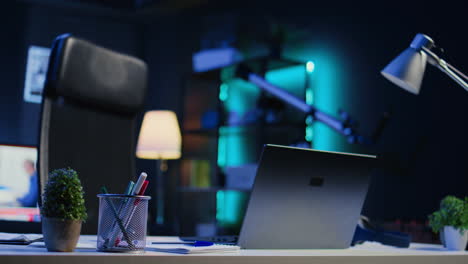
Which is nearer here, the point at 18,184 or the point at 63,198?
the point at 63,198

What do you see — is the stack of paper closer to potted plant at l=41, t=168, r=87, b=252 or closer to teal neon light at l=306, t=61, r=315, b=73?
potted plant at l=41, t=168, r=87, b=252

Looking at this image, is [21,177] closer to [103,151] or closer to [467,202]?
[103,151]

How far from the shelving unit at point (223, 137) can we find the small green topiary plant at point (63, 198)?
8.77 feet

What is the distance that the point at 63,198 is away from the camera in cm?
107

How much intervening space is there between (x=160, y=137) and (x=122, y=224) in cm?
326

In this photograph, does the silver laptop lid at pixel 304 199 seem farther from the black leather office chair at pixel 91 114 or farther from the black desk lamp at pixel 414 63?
the black leather office chair at pixel 91 114

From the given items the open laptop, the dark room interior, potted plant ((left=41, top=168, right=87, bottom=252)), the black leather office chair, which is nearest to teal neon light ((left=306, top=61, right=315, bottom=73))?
the dark room interior

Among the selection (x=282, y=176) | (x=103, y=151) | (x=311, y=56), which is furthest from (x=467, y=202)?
(x=311, y=56)

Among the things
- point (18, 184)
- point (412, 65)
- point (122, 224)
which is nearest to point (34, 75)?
point (18, 184)

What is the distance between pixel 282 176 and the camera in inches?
51.3

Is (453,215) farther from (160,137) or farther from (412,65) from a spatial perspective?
(160,137)

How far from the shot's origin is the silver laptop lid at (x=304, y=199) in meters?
1.29

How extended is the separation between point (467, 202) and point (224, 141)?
2.73m

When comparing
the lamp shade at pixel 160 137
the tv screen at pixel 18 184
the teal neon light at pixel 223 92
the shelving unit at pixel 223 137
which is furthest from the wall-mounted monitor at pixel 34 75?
the tv screen at pixel 18 184
